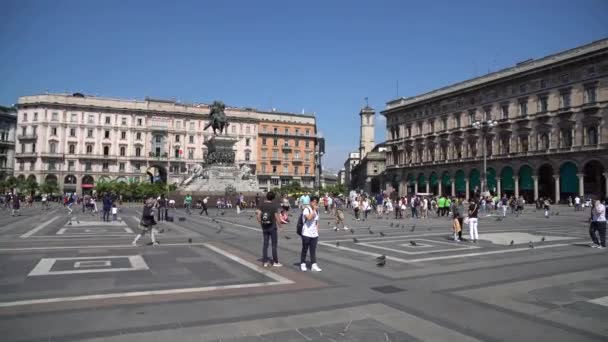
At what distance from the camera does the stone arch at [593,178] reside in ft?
166

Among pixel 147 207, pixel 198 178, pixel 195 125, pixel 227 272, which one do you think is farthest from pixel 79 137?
pixel 227 272

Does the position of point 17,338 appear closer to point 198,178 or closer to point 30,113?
point 198,178

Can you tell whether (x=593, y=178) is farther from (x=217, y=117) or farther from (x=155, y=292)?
(x=155, y=292)

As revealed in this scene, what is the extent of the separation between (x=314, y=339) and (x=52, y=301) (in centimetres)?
433

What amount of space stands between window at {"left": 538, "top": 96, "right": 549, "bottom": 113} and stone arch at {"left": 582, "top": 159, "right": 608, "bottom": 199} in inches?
377

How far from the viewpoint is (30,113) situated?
3327 inches

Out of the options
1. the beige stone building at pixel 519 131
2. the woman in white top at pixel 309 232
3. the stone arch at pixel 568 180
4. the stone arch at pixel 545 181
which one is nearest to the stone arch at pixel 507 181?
→ the beige stone building at pixel 519 131

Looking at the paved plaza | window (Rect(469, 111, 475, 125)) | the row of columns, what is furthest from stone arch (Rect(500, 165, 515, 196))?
→ the paved plaza

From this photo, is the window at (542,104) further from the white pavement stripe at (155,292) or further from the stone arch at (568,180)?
the white pavement stripe at (155,292)

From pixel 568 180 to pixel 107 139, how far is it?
267 ft

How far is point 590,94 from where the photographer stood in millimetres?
52156

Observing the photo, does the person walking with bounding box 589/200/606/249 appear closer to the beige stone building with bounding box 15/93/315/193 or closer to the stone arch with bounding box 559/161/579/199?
the stone arch with bounding box 559/161/579/199

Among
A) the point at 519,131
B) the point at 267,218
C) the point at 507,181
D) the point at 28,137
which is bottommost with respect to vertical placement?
the point at 267,218

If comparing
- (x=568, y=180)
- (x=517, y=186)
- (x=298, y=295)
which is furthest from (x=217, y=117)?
(x=568, y=180)
